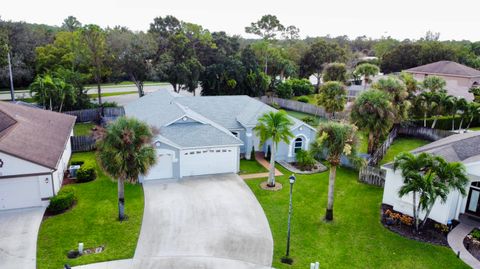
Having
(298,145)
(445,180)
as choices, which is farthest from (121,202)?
(445,180)

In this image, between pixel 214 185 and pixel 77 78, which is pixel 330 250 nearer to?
pixel 214 185

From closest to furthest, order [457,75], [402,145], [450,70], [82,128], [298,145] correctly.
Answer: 1. [298,145]
2. [402,145]
3. [82,128]
4. [457,75]
5. [450,70]

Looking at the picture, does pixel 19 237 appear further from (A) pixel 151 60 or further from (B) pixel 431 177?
(A) pixel 151 60

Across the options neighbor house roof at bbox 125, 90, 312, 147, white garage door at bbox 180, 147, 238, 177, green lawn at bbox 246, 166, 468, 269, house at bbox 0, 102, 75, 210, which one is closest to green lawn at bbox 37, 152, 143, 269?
house at bbox 0, 102, 75, 210

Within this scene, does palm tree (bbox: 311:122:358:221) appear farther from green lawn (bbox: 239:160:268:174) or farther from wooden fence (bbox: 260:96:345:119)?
wooden fence (bbox: 260:96:345:119)

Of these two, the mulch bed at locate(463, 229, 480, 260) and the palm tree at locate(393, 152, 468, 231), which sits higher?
the palm tree at locate(393, 152, 468, 231)

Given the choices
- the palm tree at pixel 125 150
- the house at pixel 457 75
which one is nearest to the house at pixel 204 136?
the palm tree at pixel 125 150
